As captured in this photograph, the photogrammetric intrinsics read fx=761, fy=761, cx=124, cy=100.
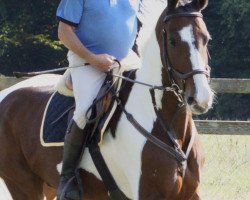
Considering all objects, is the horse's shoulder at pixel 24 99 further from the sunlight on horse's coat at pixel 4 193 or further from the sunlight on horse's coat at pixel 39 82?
the sunlight on horse's coat at pixel 4 193

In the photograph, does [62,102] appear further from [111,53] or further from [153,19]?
[153,19]

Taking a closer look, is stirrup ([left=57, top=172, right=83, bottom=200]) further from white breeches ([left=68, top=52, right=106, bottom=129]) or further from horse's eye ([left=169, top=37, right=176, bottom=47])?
horse's eye ([left=169, top=37, right=176, bottom=47])

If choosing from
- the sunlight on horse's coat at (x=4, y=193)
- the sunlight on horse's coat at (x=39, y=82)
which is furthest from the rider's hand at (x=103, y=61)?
the sunlight on horse's coat at (x=4, y=193)

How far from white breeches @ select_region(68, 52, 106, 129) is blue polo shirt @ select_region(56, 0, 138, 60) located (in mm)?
175

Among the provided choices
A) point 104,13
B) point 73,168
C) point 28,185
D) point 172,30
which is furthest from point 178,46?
point 28,185

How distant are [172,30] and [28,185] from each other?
244 centimetres

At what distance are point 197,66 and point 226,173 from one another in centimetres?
513

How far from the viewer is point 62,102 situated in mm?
6242

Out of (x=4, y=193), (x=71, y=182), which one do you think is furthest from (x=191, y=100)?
(x=4, y=193)

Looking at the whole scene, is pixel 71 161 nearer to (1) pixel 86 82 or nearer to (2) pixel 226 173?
(1) pixel 86 82

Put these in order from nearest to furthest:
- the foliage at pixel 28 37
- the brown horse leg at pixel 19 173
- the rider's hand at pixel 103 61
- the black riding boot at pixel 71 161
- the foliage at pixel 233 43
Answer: the rider's hand at pixel 103 61 < the black riding boot at pixel 71 161 < the brown horse leg at pixel 19 173 < the foliage at pixel 28 37 < the foliage at pixel 233 43

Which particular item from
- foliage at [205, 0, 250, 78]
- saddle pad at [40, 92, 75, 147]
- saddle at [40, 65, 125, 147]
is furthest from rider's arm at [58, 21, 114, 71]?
foliage at [205, 0, 250, 78]

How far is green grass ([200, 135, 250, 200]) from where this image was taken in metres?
9.05

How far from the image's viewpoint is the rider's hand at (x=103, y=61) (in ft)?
18.5
